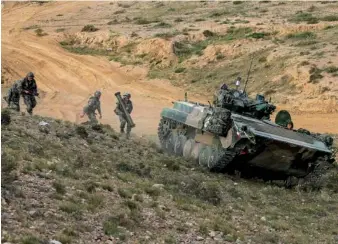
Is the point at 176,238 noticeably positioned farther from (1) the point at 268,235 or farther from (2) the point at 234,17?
(2) the point at 234,17

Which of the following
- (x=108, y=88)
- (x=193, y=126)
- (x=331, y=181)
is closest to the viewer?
(x=331, y=181)

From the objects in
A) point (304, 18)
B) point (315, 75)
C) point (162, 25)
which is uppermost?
point (304, 18)

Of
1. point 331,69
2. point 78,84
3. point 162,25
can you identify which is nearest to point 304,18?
point 162,25

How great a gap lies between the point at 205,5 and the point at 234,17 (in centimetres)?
875

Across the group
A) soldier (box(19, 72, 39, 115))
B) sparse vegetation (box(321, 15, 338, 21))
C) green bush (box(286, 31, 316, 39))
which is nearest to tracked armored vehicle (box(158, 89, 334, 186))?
soldier (box(19, 72, 39, 115))

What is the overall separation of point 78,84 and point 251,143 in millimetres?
20597

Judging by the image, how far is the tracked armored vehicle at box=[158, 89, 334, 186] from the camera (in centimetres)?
1387

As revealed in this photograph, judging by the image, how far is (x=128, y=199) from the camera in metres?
10.1

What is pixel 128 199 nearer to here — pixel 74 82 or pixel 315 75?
pixel 315 75

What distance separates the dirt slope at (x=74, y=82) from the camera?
92.1 ft

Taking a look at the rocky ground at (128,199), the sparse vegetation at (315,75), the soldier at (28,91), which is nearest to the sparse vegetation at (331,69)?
the sparse vegetation at (315,75)

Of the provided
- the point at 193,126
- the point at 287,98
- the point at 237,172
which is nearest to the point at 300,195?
the point at 237,172

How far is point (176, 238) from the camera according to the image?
8914 mm

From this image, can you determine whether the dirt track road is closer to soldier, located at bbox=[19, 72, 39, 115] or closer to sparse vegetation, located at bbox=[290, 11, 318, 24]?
soldier, located at bbox=[19, 72, 39, 115]
